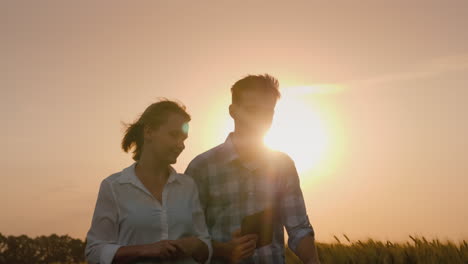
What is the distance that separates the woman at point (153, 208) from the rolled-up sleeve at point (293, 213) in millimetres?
804

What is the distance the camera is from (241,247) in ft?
14.0

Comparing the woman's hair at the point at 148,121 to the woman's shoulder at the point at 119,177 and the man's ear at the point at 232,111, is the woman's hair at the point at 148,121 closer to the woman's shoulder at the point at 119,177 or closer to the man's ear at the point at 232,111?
the woman's shoulder at the point at 119,177

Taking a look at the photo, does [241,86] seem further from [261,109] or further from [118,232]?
[118,232]

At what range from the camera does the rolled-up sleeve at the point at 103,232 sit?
3768 mm

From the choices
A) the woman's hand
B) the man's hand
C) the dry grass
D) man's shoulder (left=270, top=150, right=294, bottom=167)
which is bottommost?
the dry grass

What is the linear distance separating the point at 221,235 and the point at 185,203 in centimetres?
58

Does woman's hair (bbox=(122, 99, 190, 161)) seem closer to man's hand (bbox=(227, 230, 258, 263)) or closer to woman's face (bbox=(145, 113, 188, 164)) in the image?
woman's face (bbox=(145, 113, 188, 164))

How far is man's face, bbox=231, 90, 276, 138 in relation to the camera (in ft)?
14.8

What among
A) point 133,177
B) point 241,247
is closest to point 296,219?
point 241,247

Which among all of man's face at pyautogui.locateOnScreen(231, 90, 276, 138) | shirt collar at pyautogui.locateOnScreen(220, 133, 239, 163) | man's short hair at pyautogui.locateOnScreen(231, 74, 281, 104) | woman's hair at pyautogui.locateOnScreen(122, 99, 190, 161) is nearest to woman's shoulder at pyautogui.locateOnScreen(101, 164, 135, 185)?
woman's hair at pyautogui.locateOnScreen(122, 99, 190, 161)

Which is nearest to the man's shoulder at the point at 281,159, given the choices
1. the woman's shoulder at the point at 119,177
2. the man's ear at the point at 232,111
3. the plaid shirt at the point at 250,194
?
the plaid shirt at the point at 250,194

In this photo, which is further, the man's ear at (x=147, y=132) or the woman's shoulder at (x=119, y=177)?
the man's ear at (x=147, y=132)

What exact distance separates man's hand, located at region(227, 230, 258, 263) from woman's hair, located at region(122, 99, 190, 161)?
1.01m

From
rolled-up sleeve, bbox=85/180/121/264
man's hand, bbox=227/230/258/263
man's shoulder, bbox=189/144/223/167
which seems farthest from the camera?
man's shoulder, bbox=189/144/223/167
